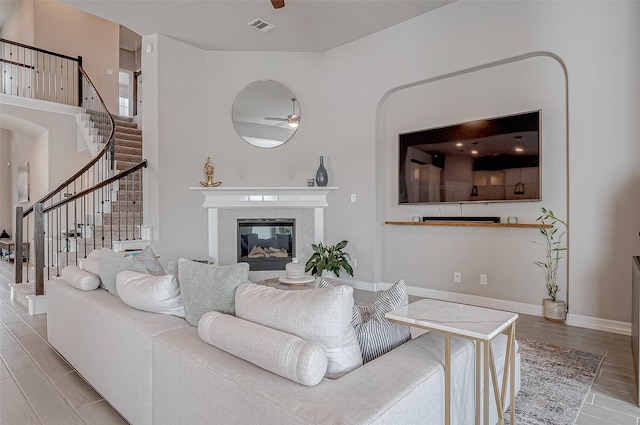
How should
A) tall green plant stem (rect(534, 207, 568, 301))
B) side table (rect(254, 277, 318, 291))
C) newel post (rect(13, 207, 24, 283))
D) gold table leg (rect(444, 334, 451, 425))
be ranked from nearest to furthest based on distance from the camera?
gold table leg (rect(444, 334, 451, 425)), side table (rect(254, 277, 318, 291)), tall green plant stem (rect(534, 207, 568, 301)), newel post (rect(13, 207, 24, 283))

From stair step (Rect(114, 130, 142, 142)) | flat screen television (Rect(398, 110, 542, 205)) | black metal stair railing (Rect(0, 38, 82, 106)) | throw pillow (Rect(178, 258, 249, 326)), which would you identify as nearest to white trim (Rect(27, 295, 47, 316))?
throw pillow (Rect(178, 258, 249, 326))

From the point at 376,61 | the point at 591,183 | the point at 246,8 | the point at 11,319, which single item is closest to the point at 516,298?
the point at 591,183

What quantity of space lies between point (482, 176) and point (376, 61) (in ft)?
6.79

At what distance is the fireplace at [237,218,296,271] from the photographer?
538cm

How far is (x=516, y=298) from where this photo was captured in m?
3.79

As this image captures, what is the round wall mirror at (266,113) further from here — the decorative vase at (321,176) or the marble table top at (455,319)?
the marble table top at (455,319)

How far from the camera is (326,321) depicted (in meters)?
1.26

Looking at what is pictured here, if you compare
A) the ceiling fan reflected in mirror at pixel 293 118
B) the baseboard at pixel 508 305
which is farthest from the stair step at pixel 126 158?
the baseboard at pixel 508 305

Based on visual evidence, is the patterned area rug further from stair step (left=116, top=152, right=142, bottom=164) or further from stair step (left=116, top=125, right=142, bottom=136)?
stair step (left=116, top=125, right=142, bottom=136)

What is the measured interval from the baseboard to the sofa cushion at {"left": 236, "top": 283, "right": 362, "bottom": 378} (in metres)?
3.01

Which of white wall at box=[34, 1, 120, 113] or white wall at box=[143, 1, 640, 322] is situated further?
white wall at box=[34, 1, 120, 113]

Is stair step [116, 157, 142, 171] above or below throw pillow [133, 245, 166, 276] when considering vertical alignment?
above

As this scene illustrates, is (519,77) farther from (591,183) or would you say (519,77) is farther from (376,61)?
(376,61)

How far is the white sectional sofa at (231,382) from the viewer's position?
3.45 feet
